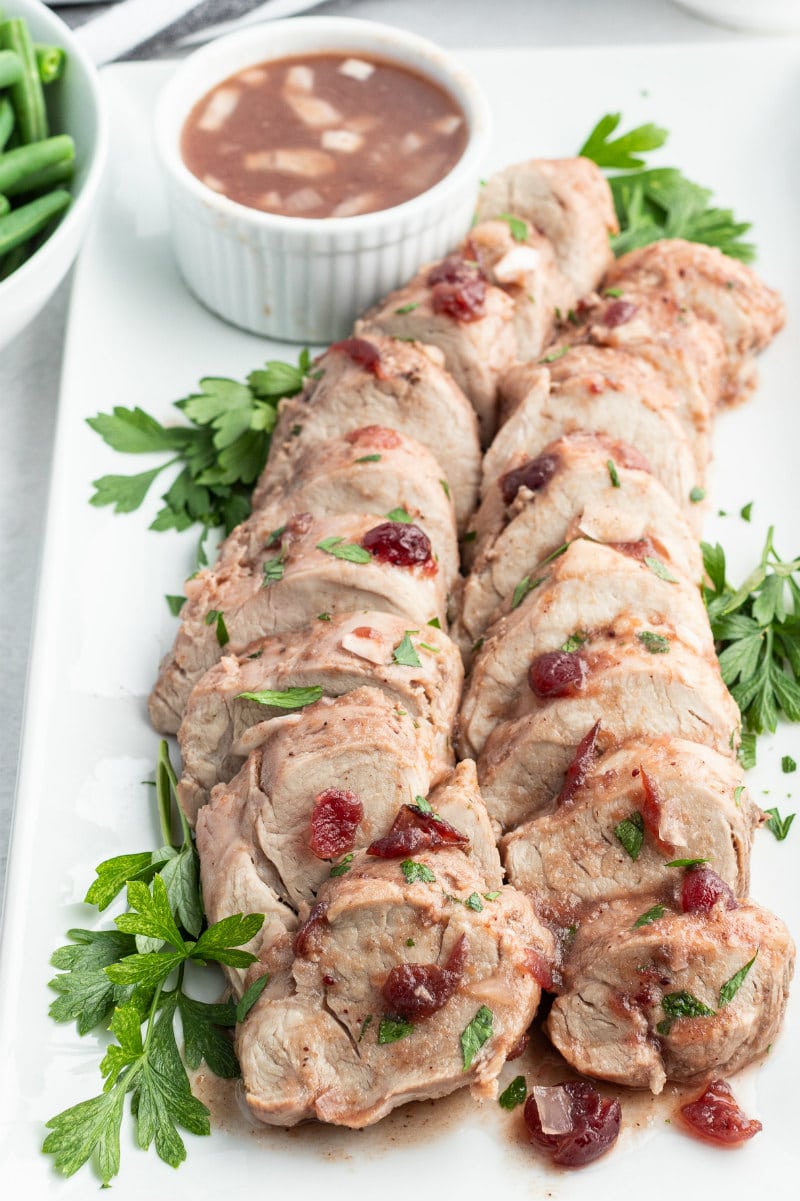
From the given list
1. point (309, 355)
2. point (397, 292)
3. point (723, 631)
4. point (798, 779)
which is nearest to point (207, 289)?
point (309, 355)

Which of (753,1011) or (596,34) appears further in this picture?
(596,34)

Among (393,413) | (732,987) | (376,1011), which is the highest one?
(393,413)

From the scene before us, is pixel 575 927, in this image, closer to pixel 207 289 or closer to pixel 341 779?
pixel 341 779

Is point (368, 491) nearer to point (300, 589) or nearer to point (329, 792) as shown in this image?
point (300, 589)

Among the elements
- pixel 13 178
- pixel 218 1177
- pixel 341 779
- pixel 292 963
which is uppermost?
pixel 13 178

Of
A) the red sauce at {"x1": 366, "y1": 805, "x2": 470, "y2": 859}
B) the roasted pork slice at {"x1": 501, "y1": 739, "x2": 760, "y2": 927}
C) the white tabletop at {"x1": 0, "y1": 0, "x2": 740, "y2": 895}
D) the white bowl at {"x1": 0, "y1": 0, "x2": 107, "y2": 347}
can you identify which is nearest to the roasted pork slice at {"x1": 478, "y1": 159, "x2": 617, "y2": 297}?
the white tabletop at {"x1": 0, "y1": 0, "x2": 740, "y2": 895}

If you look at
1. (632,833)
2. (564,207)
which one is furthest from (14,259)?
(632,833)

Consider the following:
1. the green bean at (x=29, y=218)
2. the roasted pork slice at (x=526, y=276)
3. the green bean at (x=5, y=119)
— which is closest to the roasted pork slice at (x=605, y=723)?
the roasted pork slice at (x=526, y=276)

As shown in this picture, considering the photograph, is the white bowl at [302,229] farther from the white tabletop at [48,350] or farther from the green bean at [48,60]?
the green bean at [48,60]
